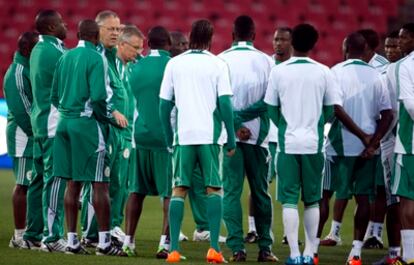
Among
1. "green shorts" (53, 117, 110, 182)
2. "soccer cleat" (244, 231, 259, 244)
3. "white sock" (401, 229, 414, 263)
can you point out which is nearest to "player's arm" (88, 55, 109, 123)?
"green shorts" (53, 117, 110, 182)

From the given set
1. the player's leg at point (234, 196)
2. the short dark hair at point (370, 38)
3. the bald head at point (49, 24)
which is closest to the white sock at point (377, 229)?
the short dark hair at point (370, 38)

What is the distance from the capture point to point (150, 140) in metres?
9.99

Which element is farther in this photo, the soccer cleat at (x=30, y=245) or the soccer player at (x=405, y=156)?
the soccer cleat at (x=30, y=245)

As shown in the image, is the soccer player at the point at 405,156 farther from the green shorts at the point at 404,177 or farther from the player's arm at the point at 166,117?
the player's arm at the point at 166,117

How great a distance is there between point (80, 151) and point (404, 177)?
2.87 m

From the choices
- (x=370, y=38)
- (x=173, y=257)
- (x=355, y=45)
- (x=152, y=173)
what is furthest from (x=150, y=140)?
(x=370, y=38)

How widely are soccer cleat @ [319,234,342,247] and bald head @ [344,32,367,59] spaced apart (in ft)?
7.30

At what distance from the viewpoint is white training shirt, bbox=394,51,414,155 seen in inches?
352

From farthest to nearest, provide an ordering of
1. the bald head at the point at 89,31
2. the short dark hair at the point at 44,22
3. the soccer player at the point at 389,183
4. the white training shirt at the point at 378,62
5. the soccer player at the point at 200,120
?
the white training shirt at the point at 378,62 < the short dark hair at the point at 44,22 < the bald head at the point at 89,31 < the soccer player at the point at 389,183 < the soccer player at the point at 200,120

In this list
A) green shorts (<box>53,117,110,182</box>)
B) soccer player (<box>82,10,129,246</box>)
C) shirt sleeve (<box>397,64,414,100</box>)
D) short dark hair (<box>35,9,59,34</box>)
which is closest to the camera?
shirt sleeve (<box>397,64,414,100</box>)

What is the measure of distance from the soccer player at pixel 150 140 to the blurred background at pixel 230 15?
590 inches

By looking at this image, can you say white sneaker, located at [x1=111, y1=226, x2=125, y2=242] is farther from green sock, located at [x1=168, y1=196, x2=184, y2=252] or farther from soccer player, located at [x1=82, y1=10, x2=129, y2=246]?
green sock, located at [x1=168, y1=196, x2=184, y2=252]

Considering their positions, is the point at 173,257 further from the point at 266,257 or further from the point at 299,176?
the point at 299,176

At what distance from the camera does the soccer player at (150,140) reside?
998 cm
